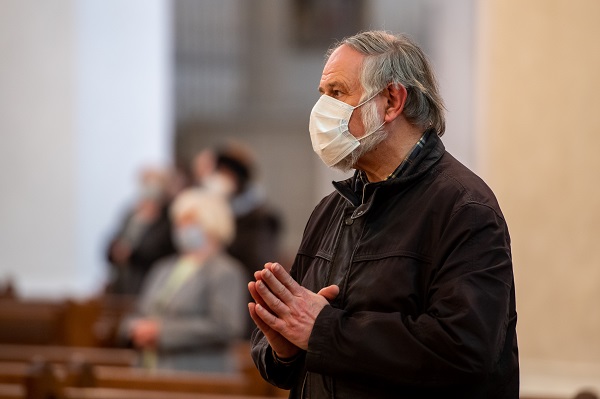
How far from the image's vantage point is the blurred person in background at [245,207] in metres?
8.03

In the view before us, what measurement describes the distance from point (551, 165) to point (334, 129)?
8.06 ft

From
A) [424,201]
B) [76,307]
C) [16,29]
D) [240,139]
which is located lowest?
[240,139]

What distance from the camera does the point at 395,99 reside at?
2.71m

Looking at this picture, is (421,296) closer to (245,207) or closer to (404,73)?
(404,73)

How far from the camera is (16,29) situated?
13406 millimetres

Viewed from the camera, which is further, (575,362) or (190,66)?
(190,66)

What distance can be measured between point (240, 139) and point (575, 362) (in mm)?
15942

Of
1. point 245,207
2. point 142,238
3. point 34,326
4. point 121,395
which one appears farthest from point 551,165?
point 34,326

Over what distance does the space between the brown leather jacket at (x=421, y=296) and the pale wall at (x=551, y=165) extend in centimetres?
229

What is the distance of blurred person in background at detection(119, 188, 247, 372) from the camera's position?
6477mm

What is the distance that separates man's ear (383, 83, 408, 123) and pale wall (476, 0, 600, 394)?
2.33 metres

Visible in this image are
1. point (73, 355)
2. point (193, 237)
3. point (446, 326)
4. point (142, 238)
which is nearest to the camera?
point (446, 326)

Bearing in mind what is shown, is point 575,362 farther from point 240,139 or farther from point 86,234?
point 240,139

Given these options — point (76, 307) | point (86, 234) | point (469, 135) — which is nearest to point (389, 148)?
point (76, 307)
